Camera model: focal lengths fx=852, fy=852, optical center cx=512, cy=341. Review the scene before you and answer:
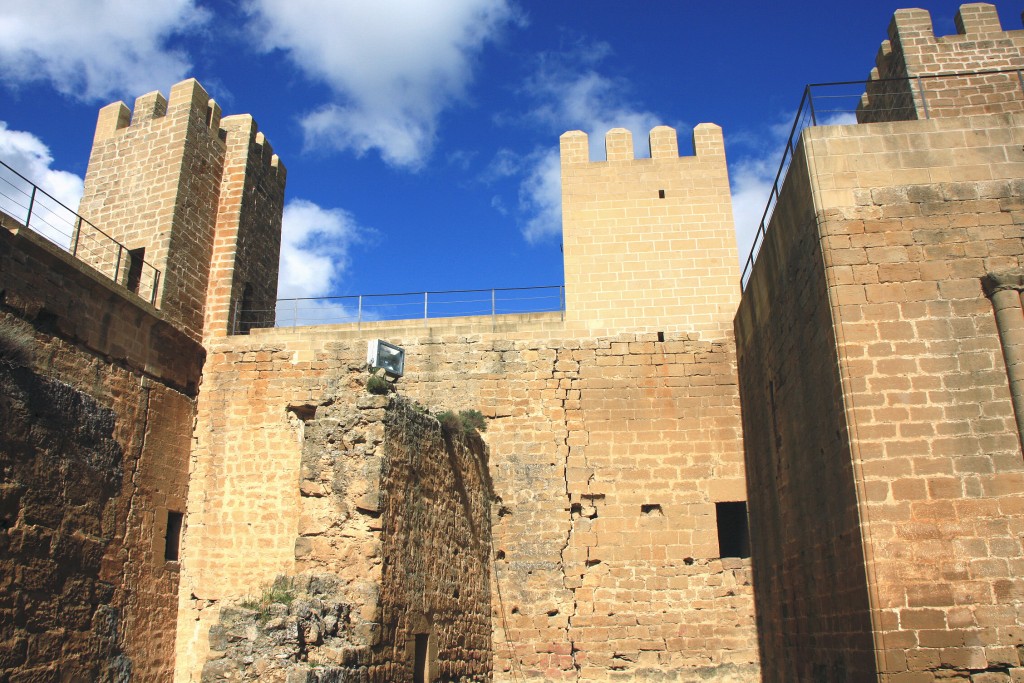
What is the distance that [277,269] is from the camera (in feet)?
45.9

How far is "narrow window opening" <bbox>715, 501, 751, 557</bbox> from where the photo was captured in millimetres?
11281

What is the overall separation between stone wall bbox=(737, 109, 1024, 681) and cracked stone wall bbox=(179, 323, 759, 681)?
2.10 meters

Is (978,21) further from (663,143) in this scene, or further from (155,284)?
(155,284)

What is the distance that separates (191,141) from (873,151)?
9.19 metres

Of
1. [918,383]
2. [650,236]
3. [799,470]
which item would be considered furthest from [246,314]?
[918,383]

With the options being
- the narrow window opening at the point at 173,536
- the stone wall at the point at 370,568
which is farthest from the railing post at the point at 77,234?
the stone wall at the point at 370,568

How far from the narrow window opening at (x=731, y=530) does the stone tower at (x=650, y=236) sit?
237cm

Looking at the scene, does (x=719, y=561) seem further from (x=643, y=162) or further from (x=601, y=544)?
(x=643, y=162)

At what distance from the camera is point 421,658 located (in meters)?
8.43

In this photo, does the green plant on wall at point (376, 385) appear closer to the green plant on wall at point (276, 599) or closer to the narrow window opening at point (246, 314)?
the green plant on wall at point (276, 599)

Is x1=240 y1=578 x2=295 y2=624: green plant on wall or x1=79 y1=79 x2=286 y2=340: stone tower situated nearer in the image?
x1=240 y1=578 x2=295 y2=624: green plant on wall

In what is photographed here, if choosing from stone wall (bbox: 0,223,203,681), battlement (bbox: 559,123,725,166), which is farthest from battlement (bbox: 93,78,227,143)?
battlement (bbox: 559,123,725,166)

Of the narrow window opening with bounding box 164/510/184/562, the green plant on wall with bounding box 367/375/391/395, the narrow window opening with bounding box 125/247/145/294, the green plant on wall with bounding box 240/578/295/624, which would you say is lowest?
the green plant on wall with bounding box 240/578/295/624

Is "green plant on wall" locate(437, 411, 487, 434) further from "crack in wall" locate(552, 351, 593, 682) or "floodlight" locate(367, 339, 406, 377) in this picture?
"crack in wall" locate(552, 351, 593, 682)
